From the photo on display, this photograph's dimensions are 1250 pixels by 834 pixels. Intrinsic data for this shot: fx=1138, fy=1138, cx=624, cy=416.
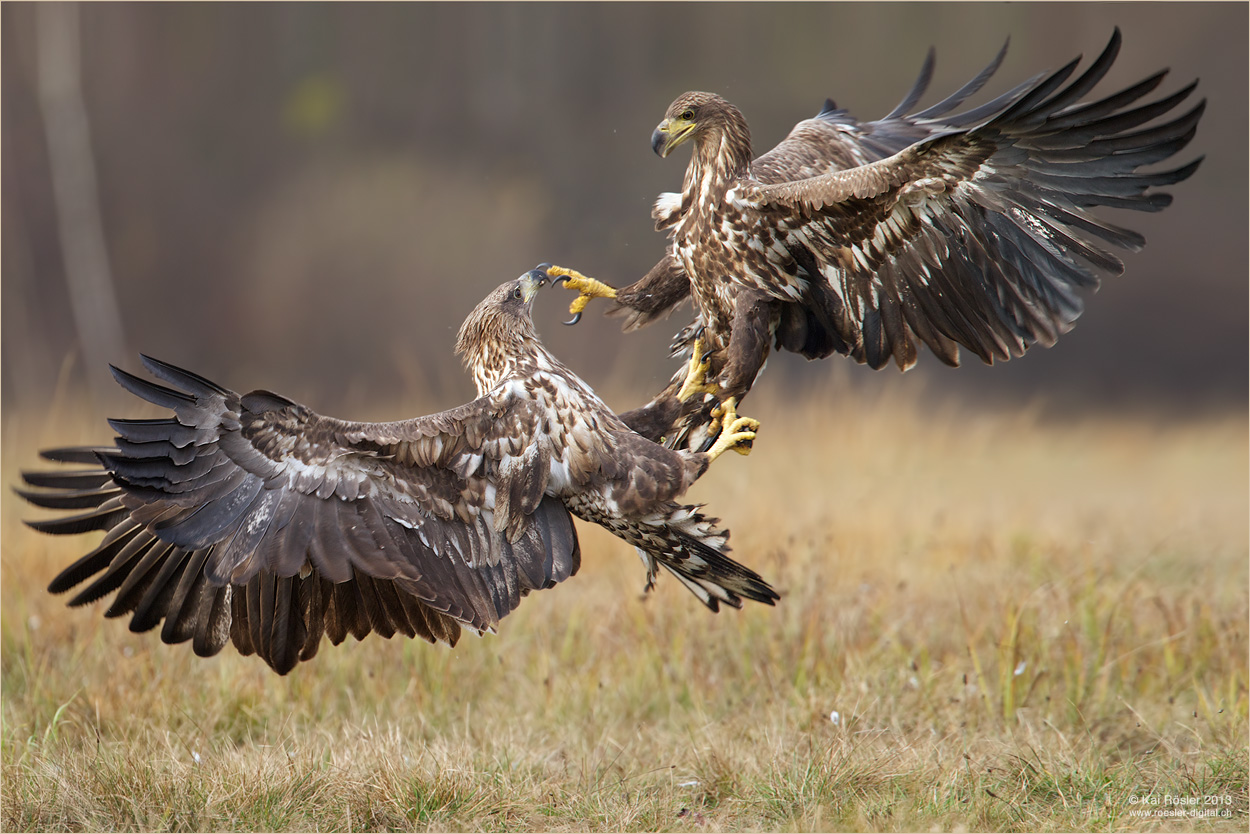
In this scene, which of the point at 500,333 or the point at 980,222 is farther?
the point at 500,333

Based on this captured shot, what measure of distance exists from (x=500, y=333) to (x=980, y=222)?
1.34 m

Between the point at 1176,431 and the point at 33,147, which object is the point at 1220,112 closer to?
the point at 1176,431

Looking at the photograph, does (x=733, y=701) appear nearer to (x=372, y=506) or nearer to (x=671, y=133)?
(x=372, y=506)

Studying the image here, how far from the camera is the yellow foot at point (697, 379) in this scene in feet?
10.8

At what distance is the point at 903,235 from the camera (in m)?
3.06

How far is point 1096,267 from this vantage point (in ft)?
9.99

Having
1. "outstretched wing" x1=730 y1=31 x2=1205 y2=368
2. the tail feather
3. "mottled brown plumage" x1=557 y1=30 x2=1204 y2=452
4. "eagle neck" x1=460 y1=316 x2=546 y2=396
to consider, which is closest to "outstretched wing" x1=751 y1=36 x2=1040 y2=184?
"mottled brown plumage" x1=557 y1=30 x2=1204 y2=452

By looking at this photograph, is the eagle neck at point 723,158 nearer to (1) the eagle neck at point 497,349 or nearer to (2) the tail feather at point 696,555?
(1) the eagle neck at point 497,349

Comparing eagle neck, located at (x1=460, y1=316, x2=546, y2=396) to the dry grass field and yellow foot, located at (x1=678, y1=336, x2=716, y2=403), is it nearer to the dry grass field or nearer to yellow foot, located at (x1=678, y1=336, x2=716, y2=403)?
yellow foot, located at (x1=678, y1=336, x2=716, y2=403)

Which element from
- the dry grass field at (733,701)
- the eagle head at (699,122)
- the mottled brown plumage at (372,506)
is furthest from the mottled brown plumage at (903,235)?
the dry grass field at (733,701)

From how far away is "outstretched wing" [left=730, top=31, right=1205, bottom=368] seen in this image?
2.73 m

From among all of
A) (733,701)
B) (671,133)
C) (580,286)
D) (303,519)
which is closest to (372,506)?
(303,519)

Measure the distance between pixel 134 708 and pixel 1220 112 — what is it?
10.1 metres

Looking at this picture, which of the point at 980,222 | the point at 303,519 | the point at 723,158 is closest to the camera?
the point at 303,519
